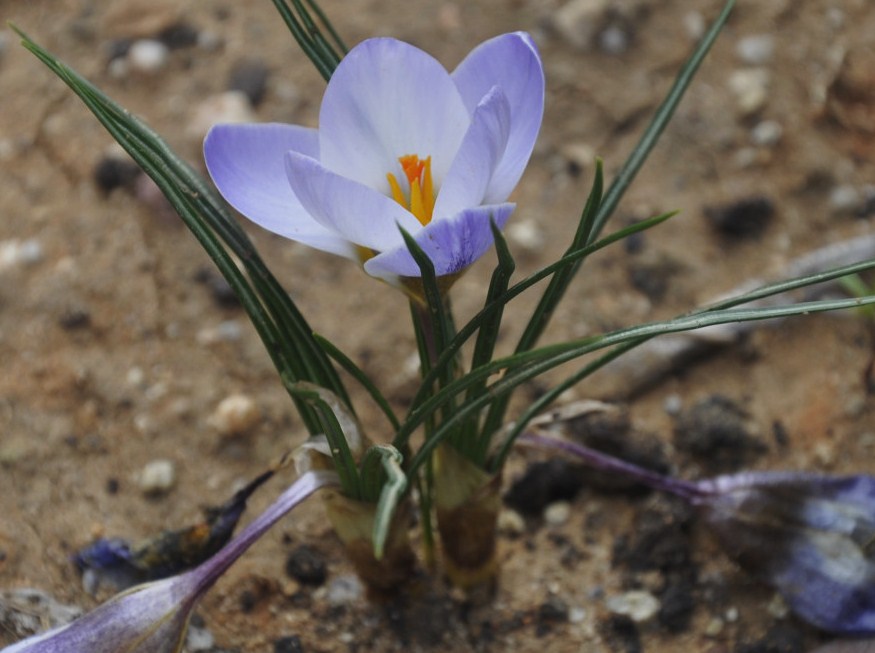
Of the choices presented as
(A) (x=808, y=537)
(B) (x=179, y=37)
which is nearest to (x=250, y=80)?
(B) (x=179, y=37)

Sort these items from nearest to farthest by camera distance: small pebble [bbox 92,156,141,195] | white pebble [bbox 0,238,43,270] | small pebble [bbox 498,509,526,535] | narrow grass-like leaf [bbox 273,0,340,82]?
narrow grass-like leaf [bbox 273,0,340,82], small pebble [bbox 498,509,526,535], white pebble [bbox 0,238,43,270], small pebble [bbox 92,156,141,195]

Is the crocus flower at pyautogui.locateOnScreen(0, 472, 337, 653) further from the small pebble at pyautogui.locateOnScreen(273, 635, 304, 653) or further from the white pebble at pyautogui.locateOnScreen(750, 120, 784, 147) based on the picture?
the white pebble at pyautogui.locateOnScreen(750, 120, 784, 147)

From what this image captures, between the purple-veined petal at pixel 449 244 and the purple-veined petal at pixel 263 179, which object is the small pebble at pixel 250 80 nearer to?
the purple-veined petal at pixel 263 179

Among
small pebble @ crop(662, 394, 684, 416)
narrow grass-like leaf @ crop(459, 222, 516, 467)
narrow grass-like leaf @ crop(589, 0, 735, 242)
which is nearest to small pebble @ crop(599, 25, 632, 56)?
small pebble @ crop(662, 394, 684, 416)

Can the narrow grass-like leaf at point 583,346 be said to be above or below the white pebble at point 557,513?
above

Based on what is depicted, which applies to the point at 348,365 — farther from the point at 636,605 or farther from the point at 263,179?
the point at 636,605

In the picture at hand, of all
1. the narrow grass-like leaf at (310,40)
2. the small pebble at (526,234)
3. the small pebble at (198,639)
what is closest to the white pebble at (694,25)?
the small pebble at (526,234)

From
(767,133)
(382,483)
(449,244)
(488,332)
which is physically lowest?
(767,133)
